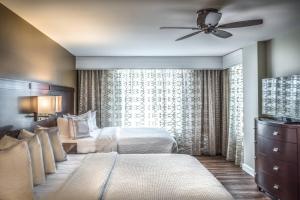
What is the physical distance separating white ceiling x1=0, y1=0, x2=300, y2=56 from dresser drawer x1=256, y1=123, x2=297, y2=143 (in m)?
1.36

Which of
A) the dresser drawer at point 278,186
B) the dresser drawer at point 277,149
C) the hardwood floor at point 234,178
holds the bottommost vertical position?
the hardwood floor at point 234,178

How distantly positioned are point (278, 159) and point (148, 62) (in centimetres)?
391

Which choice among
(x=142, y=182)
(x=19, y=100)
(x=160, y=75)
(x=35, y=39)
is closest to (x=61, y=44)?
Result: (x=35, y=39)

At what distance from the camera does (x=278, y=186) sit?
3.95 metres

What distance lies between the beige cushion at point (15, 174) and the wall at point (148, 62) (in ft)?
15.8

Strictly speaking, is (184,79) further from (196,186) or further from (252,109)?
(196,186)

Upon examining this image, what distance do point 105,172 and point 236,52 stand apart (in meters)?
4.24

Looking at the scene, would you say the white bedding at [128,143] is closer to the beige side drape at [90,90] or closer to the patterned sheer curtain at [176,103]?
the beige side drape at [90,90]

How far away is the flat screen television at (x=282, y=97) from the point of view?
391 centimetres

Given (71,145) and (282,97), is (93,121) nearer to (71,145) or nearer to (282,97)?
(71,145)

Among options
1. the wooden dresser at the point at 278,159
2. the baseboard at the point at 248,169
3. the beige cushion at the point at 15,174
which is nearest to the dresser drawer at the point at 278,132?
the wooden dresser at the point at 278,159

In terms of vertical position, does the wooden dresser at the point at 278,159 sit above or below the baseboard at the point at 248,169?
above

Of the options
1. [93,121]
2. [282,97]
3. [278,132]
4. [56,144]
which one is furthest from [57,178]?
[93,121]

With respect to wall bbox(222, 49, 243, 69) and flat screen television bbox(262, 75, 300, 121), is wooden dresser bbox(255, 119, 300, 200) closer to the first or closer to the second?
flat screen television bbox(262, 75, 300, 121)
